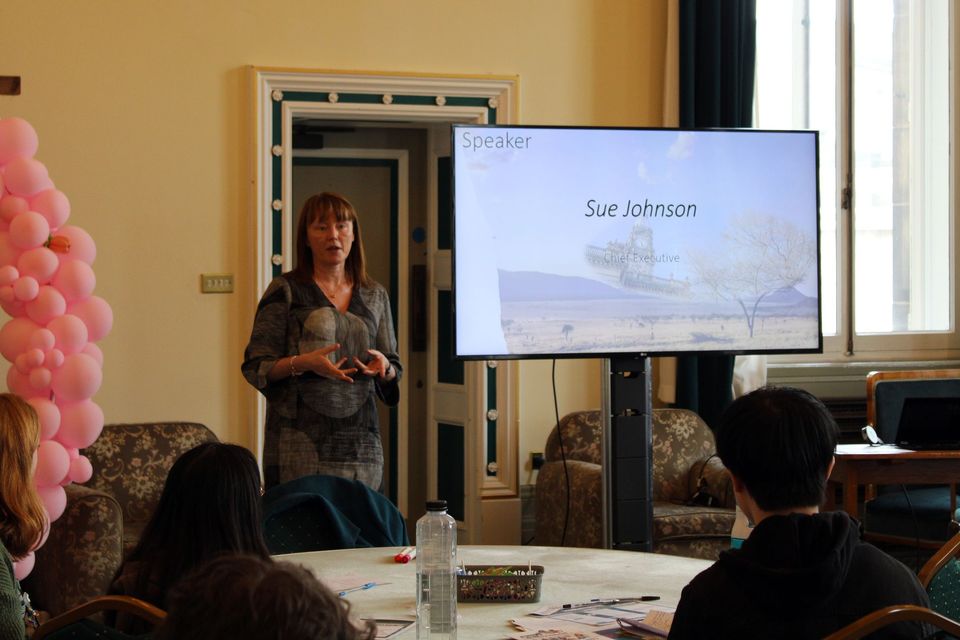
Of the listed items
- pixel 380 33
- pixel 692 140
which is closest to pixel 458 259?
pixel 692 140

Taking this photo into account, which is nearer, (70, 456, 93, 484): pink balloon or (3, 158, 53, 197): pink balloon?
(3, 158, 53, 197): pink balloon

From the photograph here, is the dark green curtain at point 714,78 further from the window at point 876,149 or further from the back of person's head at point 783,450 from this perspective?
the back of person's head at point 783,450

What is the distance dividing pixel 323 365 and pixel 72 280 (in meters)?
1.21

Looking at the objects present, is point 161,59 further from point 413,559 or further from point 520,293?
point 413,559

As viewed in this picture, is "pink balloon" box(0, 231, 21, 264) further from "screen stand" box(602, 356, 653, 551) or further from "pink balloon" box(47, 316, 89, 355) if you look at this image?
"screen stand" box(602, 356, 653, 551)

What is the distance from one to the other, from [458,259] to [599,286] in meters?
0.46

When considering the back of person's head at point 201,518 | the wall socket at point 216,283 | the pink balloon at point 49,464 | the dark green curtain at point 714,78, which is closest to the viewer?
the back of person's head at point 201,518

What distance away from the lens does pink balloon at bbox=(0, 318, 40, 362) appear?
4.23 meters

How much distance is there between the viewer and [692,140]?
386cm

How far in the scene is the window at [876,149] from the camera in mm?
6090

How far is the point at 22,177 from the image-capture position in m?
4.27

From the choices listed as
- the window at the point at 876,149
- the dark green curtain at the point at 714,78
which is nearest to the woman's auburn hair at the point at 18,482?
the dark green curtain at the point at 714,78

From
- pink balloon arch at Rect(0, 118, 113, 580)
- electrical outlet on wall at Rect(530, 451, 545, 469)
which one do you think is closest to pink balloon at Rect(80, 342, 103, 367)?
pink balloon arch at Rect(0, 118, 113, 580)

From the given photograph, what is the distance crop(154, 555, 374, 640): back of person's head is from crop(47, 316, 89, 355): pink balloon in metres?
3.57
